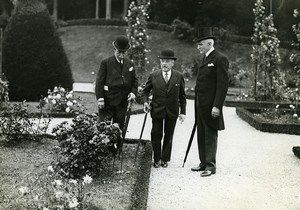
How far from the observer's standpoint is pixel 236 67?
24734 mm

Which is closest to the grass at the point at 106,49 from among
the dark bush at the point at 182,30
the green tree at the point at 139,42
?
the dark bush at the point at 182,30

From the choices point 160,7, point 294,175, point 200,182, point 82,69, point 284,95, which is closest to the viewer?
point 200,182

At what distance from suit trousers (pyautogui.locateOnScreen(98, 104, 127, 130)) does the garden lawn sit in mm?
609

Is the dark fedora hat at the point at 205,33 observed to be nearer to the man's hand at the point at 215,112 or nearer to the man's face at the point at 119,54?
the man's hand at the point at 215,112

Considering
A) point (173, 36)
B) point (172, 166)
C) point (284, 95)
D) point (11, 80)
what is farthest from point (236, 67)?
point (172, 166)

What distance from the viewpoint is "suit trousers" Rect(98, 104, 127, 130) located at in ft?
23.5

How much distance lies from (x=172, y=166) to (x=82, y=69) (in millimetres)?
24320

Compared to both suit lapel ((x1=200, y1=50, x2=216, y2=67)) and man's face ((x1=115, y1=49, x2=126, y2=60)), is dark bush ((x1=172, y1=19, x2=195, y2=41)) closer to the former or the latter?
man's face ((x1=115, y1=49, x2=126, y2=60))

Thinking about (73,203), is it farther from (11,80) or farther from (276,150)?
(11,80)

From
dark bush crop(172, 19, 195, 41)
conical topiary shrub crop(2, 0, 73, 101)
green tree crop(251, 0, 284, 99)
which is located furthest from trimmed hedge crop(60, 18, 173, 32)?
conical topiary shrub crop(2, 0, 73, 101)

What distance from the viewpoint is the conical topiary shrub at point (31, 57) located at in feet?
47.1

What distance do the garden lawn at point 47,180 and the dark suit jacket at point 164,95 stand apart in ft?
2.44

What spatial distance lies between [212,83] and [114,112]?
157cm

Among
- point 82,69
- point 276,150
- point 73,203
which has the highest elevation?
point 73,203
